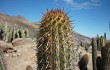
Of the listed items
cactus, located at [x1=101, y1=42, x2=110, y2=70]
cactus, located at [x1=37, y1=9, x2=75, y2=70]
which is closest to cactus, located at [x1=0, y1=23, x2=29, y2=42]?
cactus, located at [x1=101, y1=42, x2=110, y2=70]

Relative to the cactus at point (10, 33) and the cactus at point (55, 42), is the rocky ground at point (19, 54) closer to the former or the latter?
the cactus at point (10, 33)

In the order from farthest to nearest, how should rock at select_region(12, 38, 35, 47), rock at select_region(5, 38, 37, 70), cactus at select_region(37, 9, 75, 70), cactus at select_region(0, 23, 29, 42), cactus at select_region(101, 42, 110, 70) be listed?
cactus at select_region(0, 23, 29, 42) < rock at select_region(12, 38, 35, 47) < rock at select_region(5, 38, 37, 70) < cactus at select_region(101, 42, 110, 70) < cactus at select_region(37, 9, 75, 70)

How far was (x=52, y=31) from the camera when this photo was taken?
3619 mm

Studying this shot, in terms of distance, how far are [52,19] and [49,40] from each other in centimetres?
31

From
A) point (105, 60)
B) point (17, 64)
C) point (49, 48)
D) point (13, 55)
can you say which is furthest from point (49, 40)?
point (13, 55)

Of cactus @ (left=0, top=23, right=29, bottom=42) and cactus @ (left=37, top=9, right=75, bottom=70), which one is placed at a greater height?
cactus @ (left=0, top=23, right=29, bottom=42)

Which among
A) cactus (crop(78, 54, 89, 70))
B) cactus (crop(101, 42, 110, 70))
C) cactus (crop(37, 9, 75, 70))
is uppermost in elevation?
cactus (crop(37, 9, 75, 70))

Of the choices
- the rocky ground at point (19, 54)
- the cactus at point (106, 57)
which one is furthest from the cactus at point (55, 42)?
the rocky ground at point (19, 54)

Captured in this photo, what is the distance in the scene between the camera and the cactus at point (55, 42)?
3568mm

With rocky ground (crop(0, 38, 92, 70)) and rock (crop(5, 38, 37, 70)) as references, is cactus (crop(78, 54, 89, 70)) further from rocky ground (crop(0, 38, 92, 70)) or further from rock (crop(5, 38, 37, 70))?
rock (crop(5, 38, 37, 70))

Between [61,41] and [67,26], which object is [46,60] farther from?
[67,26]

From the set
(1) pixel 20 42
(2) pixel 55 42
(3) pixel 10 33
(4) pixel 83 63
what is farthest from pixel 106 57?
(3) pixel 10 33

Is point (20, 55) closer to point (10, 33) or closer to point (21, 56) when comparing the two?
point (21, 56)

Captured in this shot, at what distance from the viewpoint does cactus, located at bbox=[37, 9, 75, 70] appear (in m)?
3.57
